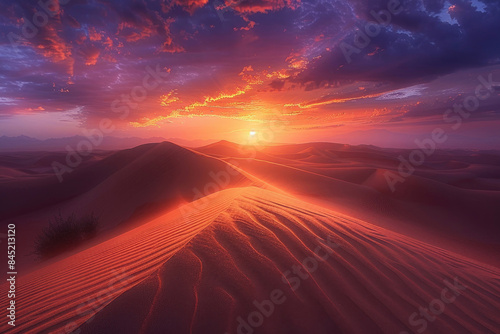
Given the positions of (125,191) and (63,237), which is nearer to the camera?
(63,237)

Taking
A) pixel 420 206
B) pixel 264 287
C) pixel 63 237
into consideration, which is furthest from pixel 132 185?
pixel 420 206

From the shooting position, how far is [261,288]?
6.59 feet

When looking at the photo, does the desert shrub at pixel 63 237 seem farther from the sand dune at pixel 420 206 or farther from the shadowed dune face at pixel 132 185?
A: the sand dune at pixel 420 206

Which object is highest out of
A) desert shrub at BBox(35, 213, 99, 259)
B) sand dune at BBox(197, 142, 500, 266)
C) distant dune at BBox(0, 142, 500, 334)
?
distant dune at BBox(0, 142, 500, 334)

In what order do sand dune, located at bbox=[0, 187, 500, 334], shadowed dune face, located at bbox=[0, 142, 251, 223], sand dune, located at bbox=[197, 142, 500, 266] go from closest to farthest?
sand dune, located at bbox=[0, 187, 500, 334]
sand dune, located at bbox=[197, 142, 500, 266]
shadowed dune face, located at bbox=[0, 142, 251, 223]

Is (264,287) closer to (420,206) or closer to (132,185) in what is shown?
(420,206)

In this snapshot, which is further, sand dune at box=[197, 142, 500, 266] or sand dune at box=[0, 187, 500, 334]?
sand dune at box=[197, 142, 500, 266]

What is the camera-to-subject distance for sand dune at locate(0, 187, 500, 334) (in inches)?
67.9

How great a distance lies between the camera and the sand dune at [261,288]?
1.73 m

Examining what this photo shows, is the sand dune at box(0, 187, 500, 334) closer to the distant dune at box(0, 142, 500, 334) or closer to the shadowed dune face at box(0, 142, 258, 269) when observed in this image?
the distant dune at box(0, 142, 500, 334)

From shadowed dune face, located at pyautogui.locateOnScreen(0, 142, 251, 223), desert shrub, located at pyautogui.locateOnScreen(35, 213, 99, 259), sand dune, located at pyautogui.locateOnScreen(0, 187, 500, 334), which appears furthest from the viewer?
shadowed dune face, located at pyautogui.locateOnScreen(0, 142, 251, 223)

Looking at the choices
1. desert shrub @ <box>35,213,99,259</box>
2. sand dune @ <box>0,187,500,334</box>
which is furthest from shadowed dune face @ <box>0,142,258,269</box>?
sand dune @ <box>0,187,500,334</box>

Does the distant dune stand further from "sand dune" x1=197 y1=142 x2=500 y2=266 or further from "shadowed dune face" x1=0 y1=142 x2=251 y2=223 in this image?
"shadowed dune face" x1=0 y1=142 x2=251 y2=223

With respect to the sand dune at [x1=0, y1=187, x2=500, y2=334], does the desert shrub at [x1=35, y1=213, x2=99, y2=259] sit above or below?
below
